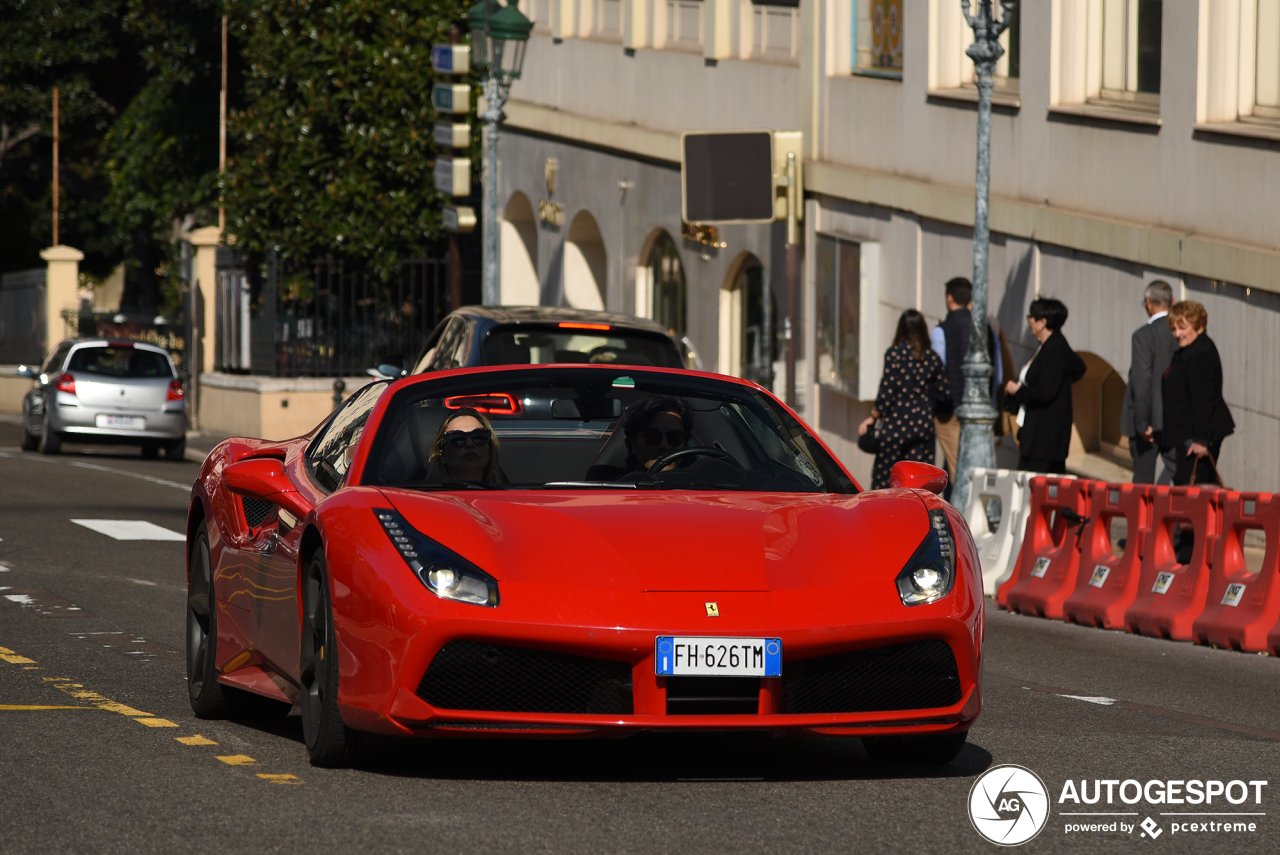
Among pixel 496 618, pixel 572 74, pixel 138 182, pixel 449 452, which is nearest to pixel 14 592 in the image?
pixel 449 452

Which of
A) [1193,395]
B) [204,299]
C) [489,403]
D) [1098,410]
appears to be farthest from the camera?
[204,299]

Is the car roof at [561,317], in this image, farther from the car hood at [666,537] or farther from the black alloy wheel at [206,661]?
the car hood at [666,537]

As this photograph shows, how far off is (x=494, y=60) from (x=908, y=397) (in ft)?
36.5

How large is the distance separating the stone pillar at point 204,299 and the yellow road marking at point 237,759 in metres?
32.1

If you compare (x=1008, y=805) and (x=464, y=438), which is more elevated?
(x=464, y=438)

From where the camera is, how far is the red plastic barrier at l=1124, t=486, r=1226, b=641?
11.6 m

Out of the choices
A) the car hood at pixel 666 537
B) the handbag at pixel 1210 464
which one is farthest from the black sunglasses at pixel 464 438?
the handbag at pixel 1210 464

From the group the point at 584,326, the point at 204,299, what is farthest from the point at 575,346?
the point at 204,299

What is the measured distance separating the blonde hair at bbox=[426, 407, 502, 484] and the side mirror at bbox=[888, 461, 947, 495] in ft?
4.20

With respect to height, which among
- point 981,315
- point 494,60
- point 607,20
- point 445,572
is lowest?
point 445,572

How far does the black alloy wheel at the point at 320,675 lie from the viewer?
6.39m

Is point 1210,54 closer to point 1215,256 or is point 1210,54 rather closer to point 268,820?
point 1215,256

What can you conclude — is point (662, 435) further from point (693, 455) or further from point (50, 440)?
point (50, 440)

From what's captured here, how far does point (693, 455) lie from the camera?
722 cm
